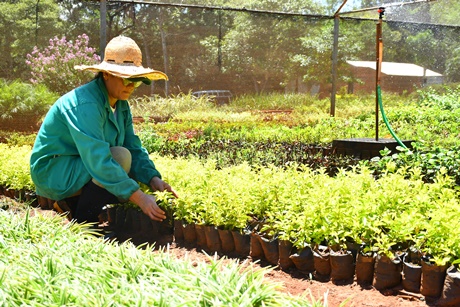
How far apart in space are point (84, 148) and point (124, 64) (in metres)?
0.71

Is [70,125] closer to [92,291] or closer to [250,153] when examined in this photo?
[92,291]

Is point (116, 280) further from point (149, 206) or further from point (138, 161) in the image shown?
point (138, 161)

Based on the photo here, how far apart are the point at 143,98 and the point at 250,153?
4156mm

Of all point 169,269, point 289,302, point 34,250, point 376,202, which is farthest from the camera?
point 376,202

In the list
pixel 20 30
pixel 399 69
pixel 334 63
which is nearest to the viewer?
pixel 20 30

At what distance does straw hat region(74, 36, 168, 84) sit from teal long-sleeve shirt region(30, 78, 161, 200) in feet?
0.58

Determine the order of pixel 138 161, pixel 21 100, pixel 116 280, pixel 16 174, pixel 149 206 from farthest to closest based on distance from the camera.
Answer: pixel 21 100 → pixel 16 174 → pixel 138 161 → pixel 149 206 → pixel 116 280

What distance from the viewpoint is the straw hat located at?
388cm

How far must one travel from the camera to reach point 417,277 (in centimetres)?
287

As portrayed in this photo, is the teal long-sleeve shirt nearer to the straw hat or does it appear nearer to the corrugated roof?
the straw hat

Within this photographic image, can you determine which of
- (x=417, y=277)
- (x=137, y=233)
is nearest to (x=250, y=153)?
(x=137, y=233)

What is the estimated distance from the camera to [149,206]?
3.63 m

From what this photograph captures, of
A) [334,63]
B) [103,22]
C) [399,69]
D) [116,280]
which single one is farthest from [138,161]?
[399,69]

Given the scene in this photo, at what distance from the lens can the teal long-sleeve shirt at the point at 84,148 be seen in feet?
12.3
